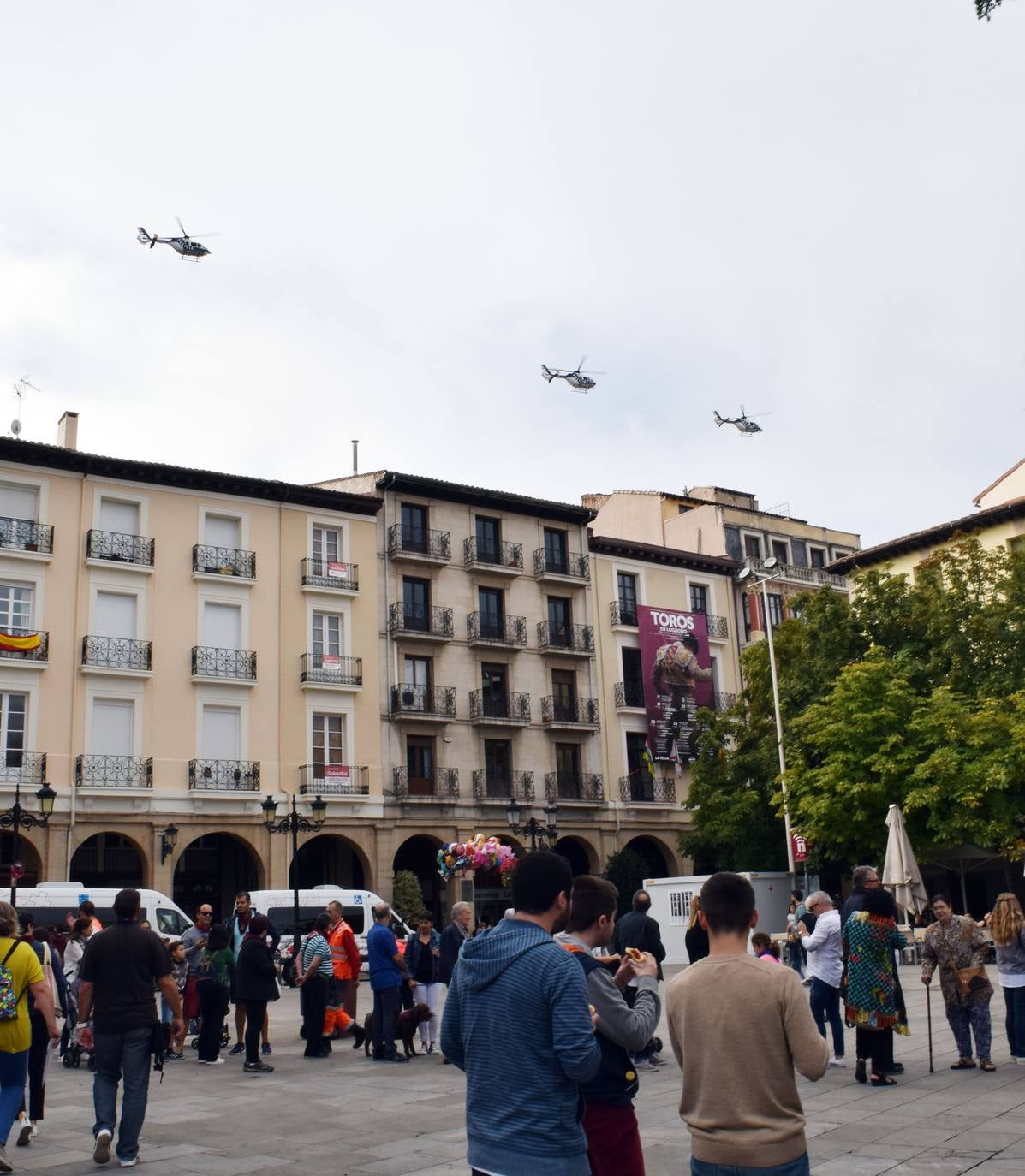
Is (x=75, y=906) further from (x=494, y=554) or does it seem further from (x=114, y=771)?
(x=494, y=554)

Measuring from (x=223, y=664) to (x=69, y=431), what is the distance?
9619 millimetres

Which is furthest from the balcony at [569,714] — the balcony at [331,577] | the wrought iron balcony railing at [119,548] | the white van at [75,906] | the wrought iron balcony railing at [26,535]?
the white van at [75,906]

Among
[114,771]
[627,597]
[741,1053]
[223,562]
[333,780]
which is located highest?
[627,597]

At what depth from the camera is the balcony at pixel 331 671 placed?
39.6 meters

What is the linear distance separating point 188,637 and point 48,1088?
25304 millimetres

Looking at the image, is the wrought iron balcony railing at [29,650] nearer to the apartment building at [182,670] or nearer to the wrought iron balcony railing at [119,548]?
the apartment building at [182,670]

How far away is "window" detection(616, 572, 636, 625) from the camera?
157ft

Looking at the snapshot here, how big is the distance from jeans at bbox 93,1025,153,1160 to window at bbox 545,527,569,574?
3815 centimetres

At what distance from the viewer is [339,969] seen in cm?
1677

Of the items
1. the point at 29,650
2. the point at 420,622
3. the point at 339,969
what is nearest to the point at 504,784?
the point at 420,622

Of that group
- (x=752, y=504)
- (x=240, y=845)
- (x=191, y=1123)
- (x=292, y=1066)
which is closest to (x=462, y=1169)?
(x=191, y=1123)

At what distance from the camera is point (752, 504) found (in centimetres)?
5597

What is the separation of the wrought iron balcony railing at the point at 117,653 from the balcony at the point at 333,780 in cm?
590

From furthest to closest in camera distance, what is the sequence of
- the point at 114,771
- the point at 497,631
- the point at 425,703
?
the point at 497,631 → the point at 425,703 → the point at 114,771
